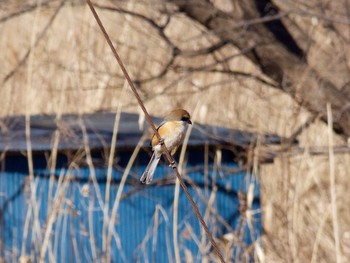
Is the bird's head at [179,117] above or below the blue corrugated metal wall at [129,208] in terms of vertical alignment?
above

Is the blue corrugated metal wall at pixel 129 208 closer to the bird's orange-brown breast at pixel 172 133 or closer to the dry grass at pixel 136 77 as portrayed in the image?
the dry grass at pixel 136 77

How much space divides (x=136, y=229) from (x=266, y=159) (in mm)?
1065

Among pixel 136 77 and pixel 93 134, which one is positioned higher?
pixel 136 77

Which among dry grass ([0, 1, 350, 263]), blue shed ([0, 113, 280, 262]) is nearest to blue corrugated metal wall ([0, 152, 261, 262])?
blue shed ([0, 113, 280, 262])

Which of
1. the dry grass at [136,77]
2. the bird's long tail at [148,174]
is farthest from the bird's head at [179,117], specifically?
the dry grass at [136,77]

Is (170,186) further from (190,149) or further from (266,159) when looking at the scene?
(266,159)

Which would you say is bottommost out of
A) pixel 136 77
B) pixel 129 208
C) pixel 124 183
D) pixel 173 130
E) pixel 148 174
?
pixel 129 208

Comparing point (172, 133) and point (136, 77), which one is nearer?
point (172, 133)

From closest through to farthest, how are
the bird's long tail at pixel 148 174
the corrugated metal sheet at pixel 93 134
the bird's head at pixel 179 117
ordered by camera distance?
1. the bird's long tail at pixel 148 174
2. the bird's head at pixel 179 117
3. the corrugated metal sheet at pixel 93 134

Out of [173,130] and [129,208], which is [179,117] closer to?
[173,130]

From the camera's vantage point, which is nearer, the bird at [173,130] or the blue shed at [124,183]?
the bird at [173,130]

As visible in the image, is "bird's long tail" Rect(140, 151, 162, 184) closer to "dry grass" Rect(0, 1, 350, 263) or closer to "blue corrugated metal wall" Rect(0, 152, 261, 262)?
"blue corrugated metal wall" Rect(0, 152, 261, 262)

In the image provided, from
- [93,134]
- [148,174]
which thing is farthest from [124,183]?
[148,174]

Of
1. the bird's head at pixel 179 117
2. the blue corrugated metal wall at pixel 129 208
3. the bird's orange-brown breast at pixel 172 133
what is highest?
the bird's head at pixel 179 117
